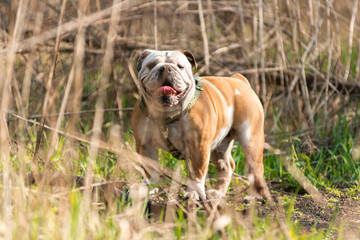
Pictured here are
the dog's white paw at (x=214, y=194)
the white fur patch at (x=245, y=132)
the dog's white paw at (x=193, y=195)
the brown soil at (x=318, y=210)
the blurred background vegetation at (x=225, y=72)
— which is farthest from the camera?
the blurred background vegetation at (x=225, y=72)

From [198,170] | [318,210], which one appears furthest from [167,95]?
[318,210]

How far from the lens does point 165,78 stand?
3.20m

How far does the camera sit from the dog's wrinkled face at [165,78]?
321cm

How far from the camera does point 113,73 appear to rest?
5680mm

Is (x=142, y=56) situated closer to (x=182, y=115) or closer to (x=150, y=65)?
(x=150, y=65)

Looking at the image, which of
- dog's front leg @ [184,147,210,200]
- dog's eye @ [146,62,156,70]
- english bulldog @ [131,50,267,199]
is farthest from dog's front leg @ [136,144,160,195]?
dog's eye @ [146,62,156,70]

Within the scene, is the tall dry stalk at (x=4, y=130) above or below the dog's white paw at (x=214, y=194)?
above

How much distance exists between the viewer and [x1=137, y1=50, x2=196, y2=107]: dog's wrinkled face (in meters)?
3.21

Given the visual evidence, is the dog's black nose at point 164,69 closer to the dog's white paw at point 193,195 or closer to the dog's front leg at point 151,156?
the dog's front leg at point 151,156

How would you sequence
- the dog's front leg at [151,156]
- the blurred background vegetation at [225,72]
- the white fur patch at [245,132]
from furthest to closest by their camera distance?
the blurred background vegetation at [225,72], the white fur patch at [245,132], the dog's front leg at [151,156]

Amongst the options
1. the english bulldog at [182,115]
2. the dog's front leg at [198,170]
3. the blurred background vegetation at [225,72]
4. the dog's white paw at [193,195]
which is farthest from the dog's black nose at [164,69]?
the blurred background vegetation at [225,72]

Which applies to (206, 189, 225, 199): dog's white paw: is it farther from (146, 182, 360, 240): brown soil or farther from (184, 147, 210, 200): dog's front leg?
(184, 147, 210, 200): dog's front leg

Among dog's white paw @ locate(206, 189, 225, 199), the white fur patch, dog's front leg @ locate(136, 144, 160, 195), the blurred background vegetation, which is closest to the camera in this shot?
dog's front leg @ locate(136, 144, 160, 195)

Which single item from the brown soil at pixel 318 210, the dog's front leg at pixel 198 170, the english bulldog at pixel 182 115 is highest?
the english bulldog at pixel 182 115
